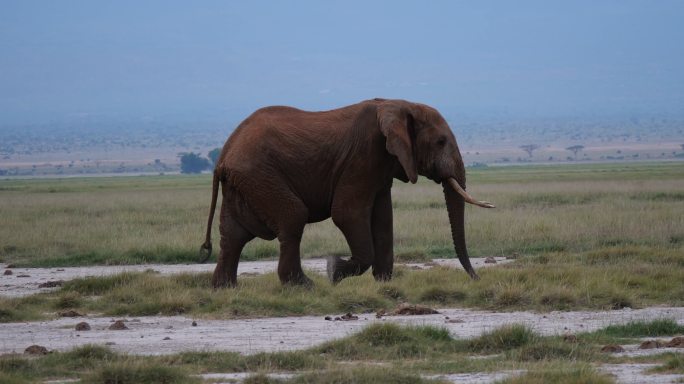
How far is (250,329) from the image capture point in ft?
41.6

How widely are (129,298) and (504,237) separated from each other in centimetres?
977

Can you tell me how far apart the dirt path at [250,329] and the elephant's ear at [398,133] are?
1.94 metres

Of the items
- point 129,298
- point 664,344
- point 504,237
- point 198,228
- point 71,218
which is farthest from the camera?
point 71,218

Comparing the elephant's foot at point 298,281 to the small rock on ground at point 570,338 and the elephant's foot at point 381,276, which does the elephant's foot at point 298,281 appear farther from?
the small rock on ground at point 570,338

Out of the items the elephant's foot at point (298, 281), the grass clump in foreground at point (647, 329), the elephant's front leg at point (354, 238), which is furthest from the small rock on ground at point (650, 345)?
the elephant's foot at point (298, 281)

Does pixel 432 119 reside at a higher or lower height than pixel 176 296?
higher

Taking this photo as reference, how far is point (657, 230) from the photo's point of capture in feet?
75.9

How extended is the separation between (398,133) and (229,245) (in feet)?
8.75

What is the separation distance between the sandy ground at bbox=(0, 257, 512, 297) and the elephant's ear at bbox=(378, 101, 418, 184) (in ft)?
12.9

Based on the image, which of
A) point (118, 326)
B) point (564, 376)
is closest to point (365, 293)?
point (118, 326)

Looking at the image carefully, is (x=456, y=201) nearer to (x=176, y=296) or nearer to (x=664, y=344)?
(x=176, y=296)

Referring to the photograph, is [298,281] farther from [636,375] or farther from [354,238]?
[636,375]

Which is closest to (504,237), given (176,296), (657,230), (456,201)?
(657,230)

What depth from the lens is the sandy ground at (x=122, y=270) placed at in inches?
717
